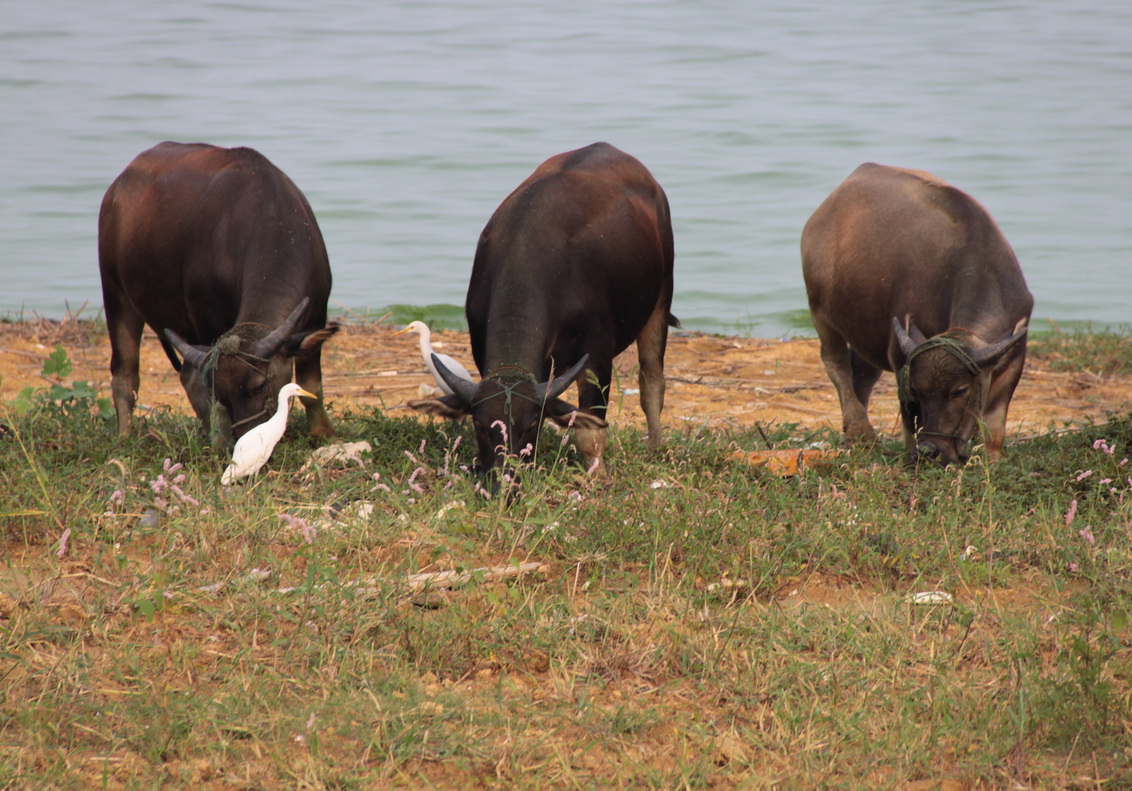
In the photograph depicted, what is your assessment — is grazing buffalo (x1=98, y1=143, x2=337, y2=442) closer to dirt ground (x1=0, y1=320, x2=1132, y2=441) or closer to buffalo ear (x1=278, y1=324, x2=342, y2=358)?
buffalo ear (x1=278, y1=324, x2=342, y2=358)

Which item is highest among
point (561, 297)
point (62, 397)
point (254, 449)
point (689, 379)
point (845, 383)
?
point (561, 297)

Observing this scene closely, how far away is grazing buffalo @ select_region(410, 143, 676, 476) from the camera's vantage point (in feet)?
18.7

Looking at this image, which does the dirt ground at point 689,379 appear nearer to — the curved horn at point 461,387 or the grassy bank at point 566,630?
the curved horn at point 461,387

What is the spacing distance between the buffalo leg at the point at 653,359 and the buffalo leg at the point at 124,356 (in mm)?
2854

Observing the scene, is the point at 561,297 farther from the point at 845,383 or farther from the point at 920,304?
the point at 845,383

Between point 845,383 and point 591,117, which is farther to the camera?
point 591,117

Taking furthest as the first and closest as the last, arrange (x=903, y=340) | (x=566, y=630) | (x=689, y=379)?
(x=689, y=379) < (x=903, y=340) < (x=566, y=630)

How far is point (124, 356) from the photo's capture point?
756 centimetres

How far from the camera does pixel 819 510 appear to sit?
204 inches

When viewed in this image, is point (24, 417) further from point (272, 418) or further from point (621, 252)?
point (621, 252)

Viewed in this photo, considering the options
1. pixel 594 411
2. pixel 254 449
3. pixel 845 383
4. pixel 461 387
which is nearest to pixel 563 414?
pixel 461 387

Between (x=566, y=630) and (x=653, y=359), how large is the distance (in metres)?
3.51

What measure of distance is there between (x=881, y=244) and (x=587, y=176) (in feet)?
5.73

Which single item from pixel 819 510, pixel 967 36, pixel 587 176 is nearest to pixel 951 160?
pixel 967 36
